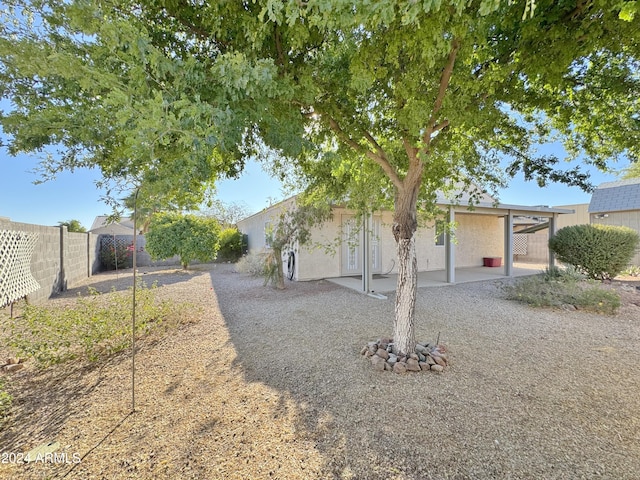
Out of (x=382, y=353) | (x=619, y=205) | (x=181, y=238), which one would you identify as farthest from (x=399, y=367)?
(x=619, y=205)

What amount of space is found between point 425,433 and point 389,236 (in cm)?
901


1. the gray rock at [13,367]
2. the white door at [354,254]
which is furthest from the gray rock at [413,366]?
the white door at [354,254]

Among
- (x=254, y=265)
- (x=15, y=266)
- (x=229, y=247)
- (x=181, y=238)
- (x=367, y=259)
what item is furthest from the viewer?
(x=229, y=247)

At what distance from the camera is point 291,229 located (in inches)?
322

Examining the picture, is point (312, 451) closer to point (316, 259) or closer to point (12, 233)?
point (12, 233)

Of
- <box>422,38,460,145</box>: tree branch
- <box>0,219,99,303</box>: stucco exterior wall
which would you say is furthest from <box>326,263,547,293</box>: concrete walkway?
<box>0,219,99,303</box>: stucco exterior wall

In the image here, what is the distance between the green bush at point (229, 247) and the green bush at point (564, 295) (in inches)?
544

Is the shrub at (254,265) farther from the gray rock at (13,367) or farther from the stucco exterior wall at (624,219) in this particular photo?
the stucco exterior wall at (624,219)

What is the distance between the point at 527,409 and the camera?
2.61 meters

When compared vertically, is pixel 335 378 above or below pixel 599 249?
below

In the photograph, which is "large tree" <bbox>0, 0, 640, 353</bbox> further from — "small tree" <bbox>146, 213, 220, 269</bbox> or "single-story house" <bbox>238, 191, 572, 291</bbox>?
"small tree" <bbox>146, 213, 220, 269</bbox>

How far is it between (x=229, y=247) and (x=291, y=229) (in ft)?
32.1

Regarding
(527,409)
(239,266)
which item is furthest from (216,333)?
(239,266)

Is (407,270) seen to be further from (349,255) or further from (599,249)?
(599,249)
